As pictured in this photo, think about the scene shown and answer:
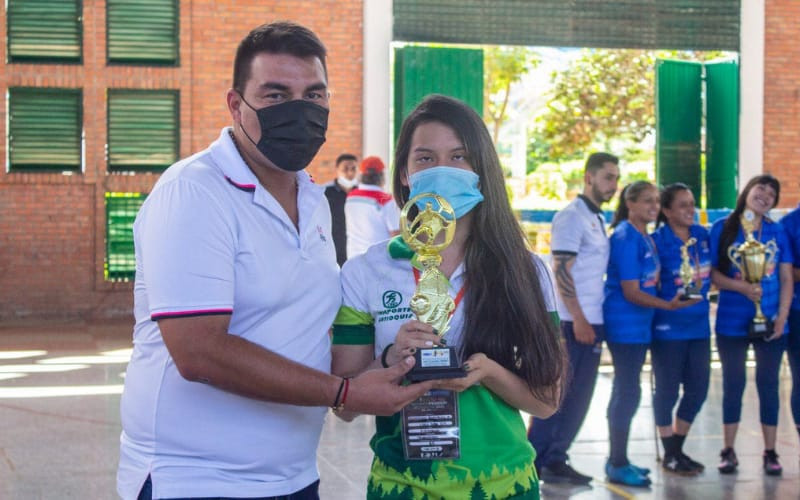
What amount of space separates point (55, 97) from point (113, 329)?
142 inches

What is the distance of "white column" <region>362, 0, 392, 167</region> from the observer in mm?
15539

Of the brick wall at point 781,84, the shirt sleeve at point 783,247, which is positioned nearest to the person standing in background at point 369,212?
the shirt sleeve at point 783,247

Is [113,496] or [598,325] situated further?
[598,325]

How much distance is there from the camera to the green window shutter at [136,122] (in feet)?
50.5

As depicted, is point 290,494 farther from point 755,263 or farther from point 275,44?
point 755,263

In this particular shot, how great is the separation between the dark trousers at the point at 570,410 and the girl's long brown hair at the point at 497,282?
388 centimetres

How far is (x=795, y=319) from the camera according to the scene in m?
7.26

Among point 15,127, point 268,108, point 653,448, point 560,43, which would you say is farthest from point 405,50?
point 268,108

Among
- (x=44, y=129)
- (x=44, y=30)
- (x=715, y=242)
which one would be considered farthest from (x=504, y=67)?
(x=715, y=242)

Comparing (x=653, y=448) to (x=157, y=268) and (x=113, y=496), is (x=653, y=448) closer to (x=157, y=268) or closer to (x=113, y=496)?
(x=113, y=496)

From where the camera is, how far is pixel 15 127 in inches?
599

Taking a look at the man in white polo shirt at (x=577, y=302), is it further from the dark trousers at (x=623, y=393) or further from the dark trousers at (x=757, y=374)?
the dark trousers at (x=757, y=374)

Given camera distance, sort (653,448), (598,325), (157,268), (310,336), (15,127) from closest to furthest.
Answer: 1. (157,268)
2. (310,336)
3. (598,325)
4. (653,448)
5. (15,127)

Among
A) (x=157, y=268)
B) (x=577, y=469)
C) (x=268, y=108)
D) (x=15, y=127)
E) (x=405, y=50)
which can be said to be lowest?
(x=577, y=469)
